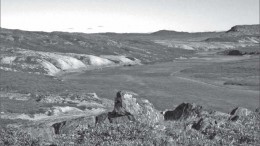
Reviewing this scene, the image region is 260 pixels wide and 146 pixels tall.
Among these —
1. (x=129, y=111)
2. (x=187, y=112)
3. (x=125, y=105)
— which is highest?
(x=125, y=105)

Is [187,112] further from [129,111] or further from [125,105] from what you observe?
[125,105]

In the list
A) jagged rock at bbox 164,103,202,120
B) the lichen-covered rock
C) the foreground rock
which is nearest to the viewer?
the foreground rock

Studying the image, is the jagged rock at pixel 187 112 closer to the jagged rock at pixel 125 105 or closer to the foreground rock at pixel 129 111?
the foreground rock at pixel 129 111

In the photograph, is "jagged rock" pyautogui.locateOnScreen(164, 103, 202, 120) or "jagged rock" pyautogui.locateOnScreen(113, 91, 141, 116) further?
"jagged rock" pyautogui.locateOnScreen(164, 103, 202, 120)

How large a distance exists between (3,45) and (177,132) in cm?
15252

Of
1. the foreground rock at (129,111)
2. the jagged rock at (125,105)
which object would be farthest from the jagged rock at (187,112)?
the jagged rock at (125,105)

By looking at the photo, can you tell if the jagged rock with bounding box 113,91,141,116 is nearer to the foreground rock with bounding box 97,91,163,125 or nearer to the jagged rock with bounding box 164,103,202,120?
the foreground rock with bounding box 97,91,163,125

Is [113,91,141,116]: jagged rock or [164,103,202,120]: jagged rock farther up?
[113,91,141,116]: jagged rock

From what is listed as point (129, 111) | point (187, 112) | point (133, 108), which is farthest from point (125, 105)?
point (187, 112)

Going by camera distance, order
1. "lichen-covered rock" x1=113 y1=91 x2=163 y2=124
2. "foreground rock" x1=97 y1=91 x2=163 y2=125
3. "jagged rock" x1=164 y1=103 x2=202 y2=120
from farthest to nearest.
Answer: "jagged rock" x1=164 y1=103 x2=202 y2=120 → "lichen-covered rock" x1=113 y1=91 x2=163 y2=124 → "foreground rock" x1=97 y1=91 x2=163 y2=125

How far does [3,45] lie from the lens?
16188cm

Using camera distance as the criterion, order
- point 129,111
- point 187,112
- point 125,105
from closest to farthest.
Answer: point 129,111
point 125,105
point 187,112

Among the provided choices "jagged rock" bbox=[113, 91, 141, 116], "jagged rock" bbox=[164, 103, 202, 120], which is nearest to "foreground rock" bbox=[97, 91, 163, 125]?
"jagged rock" bbox=[113, 91, 141, 116]

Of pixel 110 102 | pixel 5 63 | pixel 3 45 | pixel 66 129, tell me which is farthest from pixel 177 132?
pixel 3 45
